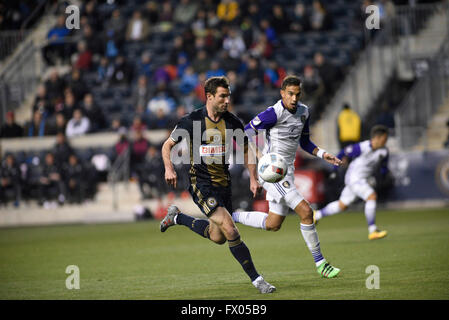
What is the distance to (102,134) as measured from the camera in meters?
21.3

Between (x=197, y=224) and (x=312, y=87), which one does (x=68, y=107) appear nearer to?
(x=312, y=87)

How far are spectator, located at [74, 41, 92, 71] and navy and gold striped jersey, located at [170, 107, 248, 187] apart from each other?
17046 millimetres

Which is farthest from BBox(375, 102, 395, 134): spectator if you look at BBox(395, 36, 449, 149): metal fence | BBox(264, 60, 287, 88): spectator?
BBox(264, 60, 287, 88): spectator

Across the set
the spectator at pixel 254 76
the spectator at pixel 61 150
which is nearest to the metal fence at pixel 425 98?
the spectator at pixel 254 76

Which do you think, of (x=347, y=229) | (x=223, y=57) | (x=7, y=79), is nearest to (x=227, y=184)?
(x=347, y=229)

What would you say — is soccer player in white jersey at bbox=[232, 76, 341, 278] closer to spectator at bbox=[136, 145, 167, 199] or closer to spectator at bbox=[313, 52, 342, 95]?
spectator at bbox=[136, 145, 167, 199]

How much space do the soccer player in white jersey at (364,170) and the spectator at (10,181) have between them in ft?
33.4

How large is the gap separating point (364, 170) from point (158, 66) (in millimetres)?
12168

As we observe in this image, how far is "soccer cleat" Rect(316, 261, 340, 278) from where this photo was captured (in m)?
8.02

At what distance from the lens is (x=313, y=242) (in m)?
8.36

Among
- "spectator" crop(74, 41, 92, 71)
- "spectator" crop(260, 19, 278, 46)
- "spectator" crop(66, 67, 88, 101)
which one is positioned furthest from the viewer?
"spectator" crop(74, 41, 92, 71)

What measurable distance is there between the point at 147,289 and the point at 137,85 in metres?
15.9

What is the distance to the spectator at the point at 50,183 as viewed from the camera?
20.2m
